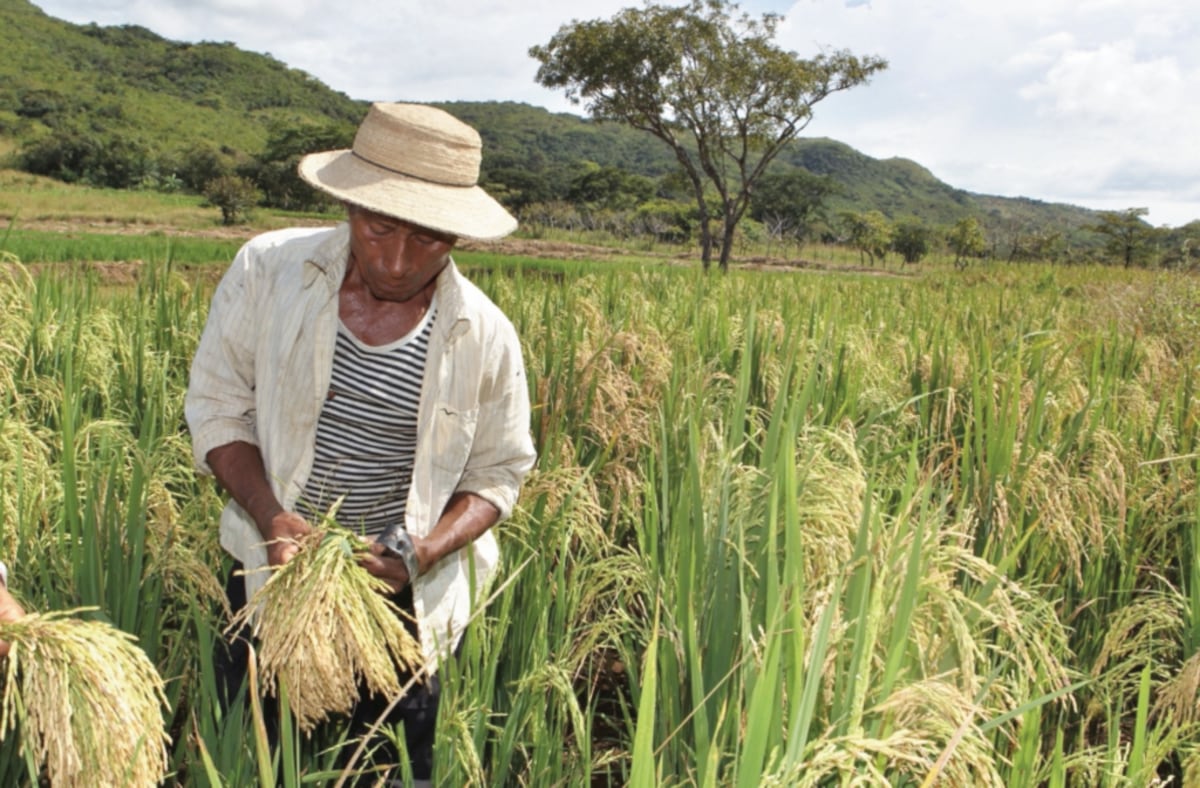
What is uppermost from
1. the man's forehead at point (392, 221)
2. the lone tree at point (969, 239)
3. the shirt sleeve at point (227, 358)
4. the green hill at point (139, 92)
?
the green hill at point (139, 92)

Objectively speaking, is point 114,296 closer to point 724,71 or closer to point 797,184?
point 724,71

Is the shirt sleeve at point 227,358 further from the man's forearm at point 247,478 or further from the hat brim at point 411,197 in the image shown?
the hat brim at point 411,197

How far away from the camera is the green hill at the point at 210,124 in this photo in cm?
5819

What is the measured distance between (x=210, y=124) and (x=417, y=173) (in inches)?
3464

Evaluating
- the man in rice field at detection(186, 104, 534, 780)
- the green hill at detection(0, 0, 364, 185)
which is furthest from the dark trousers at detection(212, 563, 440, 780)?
the green hill at detection(0, 0, 364, 185)

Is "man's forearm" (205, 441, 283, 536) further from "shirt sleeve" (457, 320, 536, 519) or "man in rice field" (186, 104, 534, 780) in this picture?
"shirt sleeve" (457, 320, 536, 519)

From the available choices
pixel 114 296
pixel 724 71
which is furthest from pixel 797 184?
pixel 114 296

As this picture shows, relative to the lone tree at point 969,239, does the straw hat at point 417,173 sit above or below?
below

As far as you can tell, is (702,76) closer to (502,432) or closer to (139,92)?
(502,432)

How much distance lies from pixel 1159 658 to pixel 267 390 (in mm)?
2152

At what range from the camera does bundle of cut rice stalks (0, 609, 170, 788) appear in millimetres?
733

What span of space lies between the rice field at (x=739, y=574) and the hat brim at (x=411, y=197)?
1.74 feet

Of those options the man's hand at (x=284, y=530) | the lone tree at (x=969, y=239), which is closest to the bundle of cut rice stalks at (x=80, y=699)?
the man's hand at (x=284, y=530)

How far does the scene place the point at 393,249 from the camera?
149 cm
